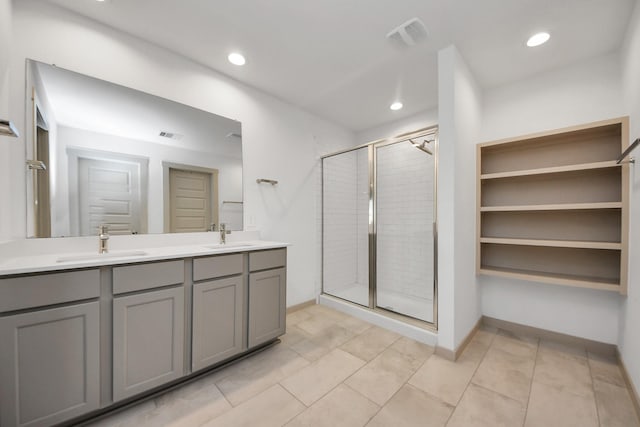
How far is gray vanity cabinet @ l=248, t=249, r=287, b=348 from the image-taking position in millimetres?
1957

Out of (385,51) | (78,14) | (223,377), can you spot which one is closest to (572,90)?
(385,51)

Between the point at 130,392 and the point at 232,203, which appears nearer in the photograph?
the point at 130,392

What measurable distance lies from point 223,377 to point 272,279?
0.76 meters

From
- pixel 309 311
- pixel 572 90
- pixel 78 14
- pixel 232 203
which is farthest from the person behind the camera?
pixel 309 311

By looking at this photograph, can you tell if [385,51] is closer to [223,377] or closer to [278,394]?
[278,394]

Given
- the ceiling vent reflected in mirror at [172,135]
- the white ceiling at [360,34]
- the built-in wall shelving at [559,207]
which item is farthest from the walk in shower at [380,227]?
the ceiling vent reflected in mirror at [172,135]

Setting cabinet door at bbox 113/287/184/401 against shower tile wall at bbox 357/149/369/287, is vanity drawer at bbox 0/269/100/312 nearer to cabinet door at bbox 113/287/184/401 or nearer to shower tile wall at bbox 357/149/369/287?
cabinet door at bbox 113/287/184/401

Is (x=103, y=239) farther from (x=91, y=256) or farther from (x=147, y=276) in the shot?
(x=147, y=276)

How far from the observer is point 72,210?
5.37ft

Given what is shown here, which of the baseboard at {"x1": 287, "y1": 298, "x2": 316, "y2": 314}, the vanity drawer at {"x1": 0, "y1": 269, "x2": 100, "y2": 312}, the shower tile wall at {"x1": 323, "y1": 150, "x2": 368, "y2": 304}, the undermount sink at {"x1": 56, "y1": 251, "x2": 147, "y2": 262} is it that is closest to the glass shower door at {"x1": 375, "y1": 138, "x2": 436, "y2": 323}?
A: the shower tile wall at {"x1": 323, "y1": 150, "x2": 368, "y2": 304}

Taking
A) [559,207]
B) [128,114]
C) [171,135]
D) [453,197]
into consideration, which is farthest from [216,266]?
[559,207]

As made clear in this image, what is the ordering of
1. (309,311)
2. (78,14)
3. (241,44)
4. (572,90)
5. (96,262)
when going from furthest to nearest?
(309,311), (572,90), (241,44), (78,14), (96,262)

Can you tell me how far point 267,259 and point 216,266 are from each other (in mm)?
444

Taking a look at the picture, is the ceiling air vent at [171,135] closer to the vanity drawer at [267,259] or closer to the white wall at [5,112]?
the white wall at [5,112]
